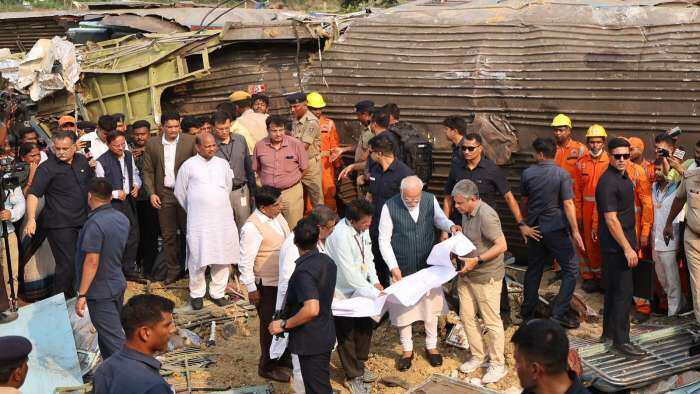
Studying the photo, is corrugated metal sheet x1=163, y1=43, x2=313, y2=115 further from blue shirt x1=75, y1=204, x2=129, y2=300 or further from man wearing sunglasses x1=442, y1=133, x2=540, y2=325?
blue shirt x1=75, y1=204, x2=129, y2=300

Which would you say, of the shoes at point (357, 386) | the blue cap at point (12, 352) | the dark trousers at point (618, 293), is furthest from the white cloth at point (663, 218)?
the blue cap at point (12, 352)

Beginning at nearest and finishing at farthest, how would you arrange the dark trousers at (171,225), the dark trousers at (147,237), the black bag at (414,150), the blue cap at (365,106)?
the black bag at (414,150), the dark trousers at (171,225), the blue cap at (365,106), the dark trousers at (147,237)

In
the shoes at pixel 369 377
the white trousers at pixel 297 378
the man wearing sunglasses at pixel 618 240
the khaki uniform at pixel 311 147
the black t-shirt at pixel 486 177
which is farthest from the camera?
the khaki uniform at pixel 311 147

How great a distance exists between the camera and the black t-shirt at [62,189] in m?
8.71

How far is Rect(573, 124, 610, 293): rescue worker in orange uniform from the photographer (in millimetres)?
8758

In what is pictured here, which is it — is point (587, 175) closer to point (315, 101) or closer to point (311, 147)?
point (311, 147)

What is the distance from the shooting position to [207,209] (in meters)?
8.91

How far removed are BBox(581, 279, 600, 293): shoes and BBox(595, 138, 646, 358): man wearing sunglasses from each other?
1.53 metres

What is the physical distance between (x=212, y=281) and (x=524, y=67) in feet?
13.3

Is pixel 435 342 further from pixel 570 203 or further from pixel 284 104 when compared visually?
pixel 284 104

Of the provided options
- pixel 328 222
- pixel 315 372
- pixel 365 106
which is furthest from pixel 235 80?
pixel 315 372

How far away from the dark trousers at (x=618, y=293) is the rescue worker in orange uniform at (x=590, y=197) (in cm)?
130

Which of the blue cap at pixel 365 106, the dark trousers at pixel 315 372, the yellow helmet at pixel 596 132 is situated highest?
the blue cap at pixel 365 106

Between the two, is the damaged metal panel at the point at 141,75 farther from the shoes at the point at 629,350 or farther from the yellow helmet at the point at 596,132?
the shoes at the point at 629,350
